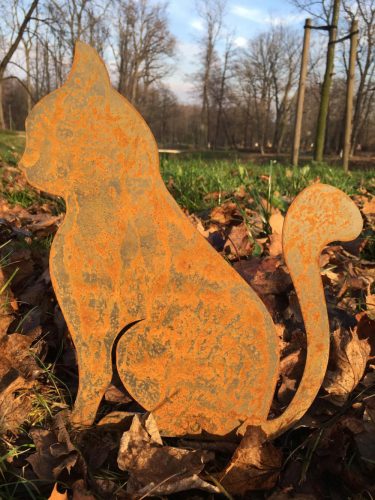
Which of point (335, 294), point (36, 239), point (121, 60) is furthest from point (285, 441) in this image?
point (121, 60)

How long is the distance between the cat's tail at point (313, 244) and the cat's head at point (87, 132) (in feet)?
1.44

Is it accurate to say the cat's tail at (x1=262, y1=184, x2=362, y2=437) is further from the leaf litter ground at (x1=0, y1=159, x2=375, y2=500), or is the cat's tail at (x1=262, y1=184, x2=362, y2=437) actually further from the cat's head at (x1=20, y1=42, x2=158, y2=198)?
the cat's head at (x1=20, y1=42, x2=158, y2=198)

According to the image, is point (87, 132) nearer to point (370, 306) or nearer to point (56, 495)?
point (56, 495)

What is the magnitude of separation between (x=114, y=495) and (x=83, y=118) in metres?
1.07

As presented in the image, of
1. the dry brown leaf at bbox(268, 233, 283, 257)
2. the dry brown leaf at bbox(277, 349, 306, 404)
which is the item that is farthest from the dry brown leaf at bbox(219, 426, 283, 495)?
the dry brown leaf at bbox(268, 233, 283, 257)

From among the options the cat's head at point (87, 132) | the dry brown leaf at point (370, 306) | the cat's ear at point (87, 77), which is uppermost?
the cat's ear at point (87, 77)

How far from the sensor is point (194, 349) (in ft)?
3.98

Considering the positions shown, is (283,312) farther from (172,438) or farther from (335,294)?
(172,438)

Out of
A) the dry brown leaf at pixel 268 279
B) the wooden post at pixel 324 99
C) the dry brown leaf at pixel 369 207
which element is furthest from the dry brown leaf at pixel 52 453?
the wooden post at pixel 324 99

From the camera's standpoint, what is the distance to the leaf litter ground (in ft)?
3.75

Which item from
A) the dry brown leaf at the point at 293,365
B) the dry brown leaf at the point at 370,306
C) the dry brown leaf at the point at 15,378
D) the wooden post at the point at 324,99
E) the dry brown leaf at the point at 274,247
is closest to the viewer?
the dry brown leaf at the point at 15,378

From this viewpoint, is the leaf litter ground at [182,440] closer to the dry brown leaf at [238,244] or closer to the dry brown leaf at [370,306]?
the dry brown leaf at [370,306]

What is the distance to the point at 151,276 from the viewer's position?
3.89 ft

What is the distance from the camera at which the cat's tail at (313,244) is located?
111 cm
